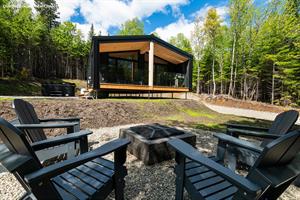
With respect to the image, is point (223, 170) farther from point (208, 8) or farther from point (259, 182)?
point (208, 8)

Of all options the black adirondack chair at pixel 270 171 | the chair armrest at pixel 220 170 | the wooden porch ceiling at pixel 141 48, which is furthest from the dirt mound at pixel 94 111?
the wooden porch ceiling at pixel 141 48

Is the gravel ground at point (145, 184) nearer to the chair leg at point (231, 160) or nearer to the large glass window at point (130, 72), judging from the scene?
the chair leg at point (231, 160)

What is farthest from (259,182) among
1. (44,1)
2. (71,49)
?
(44,1)

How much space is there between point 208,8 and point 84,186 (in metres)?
21.5

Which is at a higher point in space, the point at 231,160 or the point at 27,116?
the point at 27,116

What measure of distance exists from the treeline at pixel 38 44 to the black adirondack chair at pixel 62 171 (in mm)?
19075

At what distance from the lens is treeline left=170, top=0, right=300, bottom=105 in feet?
46.4

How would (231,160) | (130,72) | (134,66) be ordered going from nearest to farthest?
(231,160) → (130,72) → (134,66)

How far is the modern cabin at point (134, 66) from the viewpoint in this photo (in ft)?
31.9

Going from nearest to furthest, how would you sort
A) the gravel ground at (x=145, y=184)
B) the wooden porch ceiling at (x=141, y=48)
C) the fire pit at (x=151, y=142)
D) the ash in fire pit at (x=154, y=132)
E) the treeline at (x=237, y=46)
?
the gravel ground at (x=145, y=184) < the fire pit at (x=151, y=142) < the ash in fire pit at (x=154, y=132) < the wooden porch ceiling at (x=141, y=48) < the treeline at (x=237, y=46)

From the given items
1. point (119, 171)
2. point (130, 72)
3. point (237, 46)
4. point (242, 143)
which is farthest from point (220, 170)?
point (237, 46)

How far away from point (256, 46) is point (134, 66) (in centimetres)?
1367

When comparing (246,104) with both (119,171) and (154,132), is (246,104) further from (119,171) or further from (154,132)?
(119,171)

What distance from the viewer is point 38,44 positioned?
21.6m
